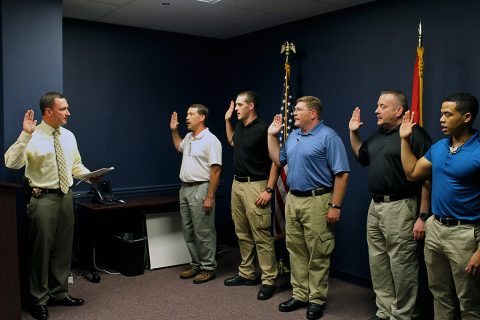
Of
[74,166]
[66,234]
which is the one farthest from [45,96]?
[66,234]

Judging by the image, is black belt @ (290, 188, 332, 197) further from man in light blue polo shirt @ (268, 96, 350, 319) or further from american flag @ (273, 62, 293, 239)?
american flag @ (273, 62, 293, 239)

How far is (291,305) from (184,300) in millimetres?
776

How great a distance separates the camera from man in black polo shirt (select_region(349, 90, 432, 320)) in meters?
2.73

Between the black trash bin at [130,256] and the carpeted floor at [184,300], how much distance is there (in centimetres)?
7

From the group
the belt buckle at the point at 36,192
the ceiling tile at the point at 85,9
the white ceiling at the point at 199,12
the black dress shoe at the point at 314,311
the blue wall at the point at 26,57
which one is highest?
the white ceiling at the point at 199,12

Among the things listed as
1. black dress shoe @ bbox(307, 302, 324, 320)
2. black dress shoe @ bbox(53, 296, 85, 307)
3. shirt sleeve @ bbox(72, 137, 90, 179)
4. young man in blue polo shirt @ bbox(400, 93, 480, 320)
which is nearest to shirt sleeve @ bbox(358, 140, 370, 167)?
young man in blue polo shirt @ bbox(400, 93, 480, 320)

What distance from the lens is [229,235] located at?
505cm

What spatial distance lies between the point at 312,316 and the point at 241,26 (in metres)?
2.71

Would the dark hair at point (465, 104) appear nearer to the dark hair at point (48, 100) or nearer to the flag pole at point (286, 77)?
the flag pole at point (286, 77)

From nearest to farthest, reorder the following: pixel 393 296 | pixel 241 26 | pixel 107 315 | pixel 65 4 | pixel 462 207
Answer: pixel 462 207 < pixel 393 296 < pixel 107 315 < pixel 65 4 < pixel 241 26

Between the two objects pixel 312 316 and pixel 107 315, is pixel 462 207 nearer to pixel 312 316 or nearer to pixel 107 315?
pixel 312 316

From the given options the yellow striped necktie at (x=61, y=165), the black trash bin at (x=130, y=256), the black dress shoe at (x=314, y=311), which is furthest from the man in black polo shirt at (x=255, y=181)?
the yellow striped necktie at (x=61, y=165)

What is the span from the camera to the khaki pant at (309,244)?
3027 mm

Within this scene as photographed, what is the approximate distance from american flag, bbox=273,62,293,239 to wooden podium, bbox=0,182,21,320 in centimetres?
197
